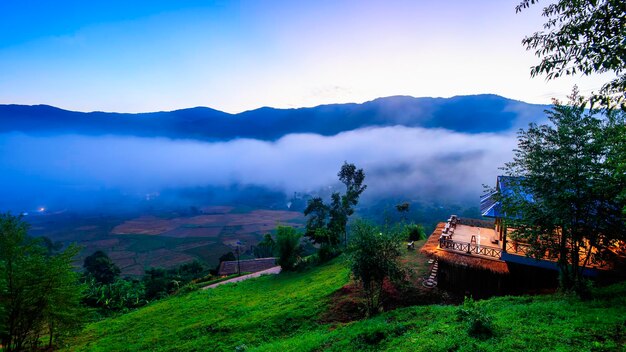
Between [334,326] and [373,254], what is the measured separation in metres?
4.97

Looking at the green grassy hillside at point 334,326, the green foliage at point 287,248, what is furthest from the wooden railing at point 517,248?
the green foliage at point 287,248

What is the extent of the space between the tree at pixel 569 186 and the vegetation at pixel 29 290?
26.3 meters

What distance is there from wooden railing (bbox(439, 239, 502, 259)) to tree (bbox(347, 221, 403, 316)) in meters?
6.66

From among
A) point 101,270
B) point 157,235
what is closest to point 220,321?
point 101,270

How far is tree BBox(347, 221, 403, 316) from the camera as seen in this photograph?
15180mm

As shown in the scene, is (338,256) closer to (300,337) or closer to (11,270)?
(300,337)

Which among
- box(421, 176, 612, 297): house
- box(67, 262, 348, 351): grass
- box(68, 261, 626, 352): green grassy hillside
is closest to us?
box(68, 261, 626, 352): green grassy hillside

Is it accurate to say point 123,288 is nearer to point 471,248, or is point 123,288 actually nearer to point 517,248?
point 471,248

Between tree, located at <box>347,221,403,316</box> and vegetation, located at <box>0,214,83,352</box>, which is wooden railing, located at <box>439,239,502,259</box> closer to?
tree, located at <box>347,221,403,316</box>

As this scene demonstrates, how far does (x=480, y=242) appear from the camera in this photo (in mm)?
21625

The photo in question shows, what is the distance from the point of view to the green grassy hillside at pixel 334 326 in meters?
9.55

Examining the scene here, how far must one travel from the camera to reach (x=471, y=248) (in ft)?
65.6

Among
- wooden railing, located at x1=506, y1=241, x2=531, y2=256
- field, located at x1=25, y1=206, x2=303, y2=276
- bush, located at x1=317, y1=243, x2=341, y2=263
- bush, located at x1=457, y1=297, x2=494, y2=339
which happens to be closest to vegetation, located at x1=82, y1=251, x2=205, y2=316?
bush, located at x1=317, y1=243, x2=341, y2=263

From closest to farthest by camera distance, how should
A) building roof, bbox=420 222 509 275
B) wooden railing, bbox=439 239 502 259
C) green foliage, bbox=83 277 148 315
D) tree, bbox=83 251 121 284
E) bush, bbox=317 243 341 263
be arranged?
building roof, bbox=420 222 509 275 → wooden railing, bbox=439 239 502 259 → green foliage, bbox=83 277 148 315 → bush, bbox=317 243 341 263 → tree, bbox=83 251 121 284
